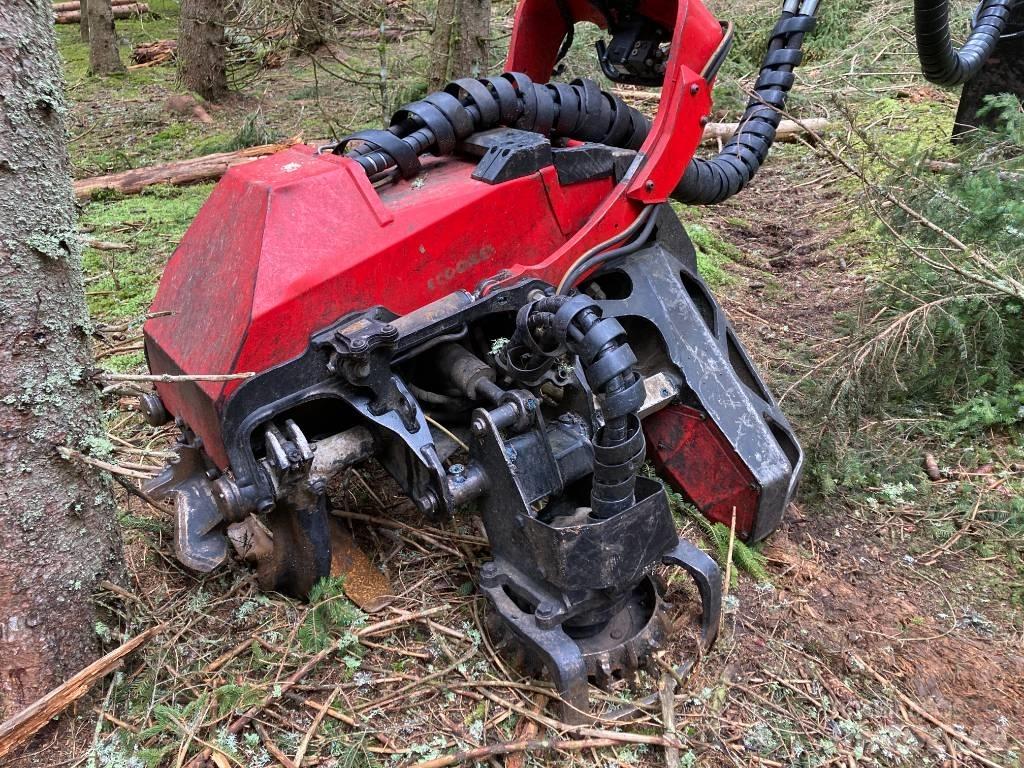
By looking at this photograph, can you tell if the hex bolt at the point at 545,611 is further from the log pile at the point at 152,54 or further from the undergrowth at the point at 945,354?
the log pile at the point at 152,54

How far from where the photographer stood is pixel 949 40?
365 centimetres

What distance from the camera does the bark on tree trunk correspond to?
8273 millimetres

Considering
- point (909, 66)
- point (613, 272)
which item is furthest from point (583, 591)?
point (909, 66)

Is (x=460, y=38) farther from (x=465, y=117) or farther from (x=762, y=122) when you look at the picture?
(x=465, y=117)

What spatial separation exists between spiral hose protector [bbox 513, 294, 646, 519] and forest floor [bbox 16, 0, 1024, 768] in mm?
562

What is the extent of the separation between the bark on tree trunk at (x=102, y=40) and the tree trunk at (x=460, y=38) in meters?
5.04

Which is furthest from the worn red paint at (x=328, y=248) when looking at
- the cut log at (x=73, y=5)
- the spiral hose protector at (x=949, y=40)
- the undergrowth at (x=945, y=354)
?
the cut log at (x=73, y=5)

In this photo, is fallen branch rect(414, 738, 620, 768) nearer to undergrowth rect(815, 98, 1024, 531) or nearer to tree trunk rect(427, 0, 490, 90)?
undergrowth rect(815, 98, 1024, 531)

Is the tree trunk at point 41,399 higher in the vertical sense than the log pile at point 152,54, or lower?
higher

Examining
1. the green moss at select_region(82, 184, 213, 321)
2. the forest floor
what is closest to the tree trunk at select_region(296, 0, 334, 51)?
the green moss at select_region(82, 184, 213, 321)

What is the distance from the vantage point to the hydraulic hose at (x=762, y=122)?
303cm

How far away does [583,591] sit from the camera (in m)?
1.94

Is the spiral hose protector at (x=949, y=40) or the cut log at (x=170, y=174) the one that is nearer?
the spiral hose protector at (x=949, y=40)

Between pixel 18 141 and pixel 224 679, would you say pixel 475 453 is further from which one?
pixel 18 141
